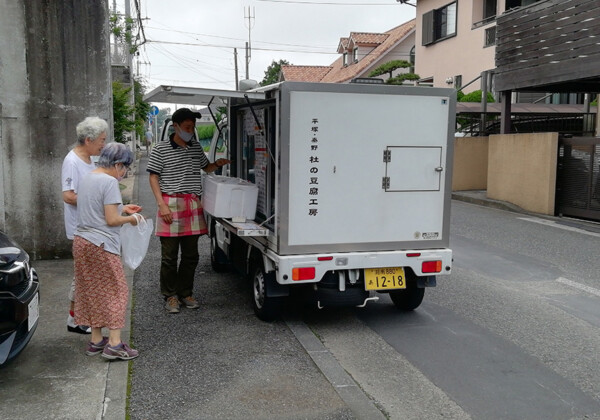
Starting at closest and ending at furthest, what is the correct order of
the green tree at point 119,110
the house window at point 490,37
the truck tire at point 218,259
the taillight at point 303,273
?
1. the taillight at point 303,273
2. the truck tire at point 218,259
3. the green tree at point 119,110
4. the house window at point 490,37

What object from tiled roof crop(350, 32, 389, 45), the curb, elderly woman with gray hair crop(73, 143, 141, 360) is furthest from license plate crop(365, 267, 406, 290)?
tiled roof crop(350, 32, 389, 45)

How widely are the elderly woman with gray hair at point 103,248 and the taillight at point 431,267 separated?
270 centimetres

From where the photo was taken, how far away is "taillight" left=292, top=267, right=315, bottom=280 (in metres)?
5.21

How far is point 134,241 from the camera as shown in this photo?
4.75 meters

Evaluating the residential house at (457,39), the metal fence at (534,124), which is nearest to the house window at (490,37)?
→ the residential house at (457,39)

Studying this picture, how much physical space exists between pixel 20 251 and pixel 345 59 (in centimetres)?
3640

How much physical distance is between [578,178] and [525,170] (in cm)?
168

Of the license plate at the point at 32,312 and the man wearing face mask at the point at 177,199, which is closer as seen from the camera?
the license plate at the point at 32,312

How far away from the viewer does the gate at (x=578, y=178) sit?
Result: 512 inches

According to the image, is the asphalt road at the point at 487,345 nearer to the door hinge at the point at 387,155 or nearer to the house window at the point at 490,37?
the door hinge at the point at 387,155

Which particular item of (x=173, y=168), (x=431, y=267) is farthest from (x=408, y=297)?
(x=173, y=168)

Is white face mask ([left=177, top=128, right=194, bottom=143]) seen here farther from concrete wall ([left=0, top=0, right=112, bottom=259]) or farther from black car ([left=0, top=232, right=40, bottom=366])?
concrete wall ([left=0, top=0, right=112, bottom=259])

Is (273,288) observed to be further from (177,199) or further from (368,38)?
(368,38)

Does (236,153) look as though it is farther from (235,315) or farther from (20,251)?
(20,251)
